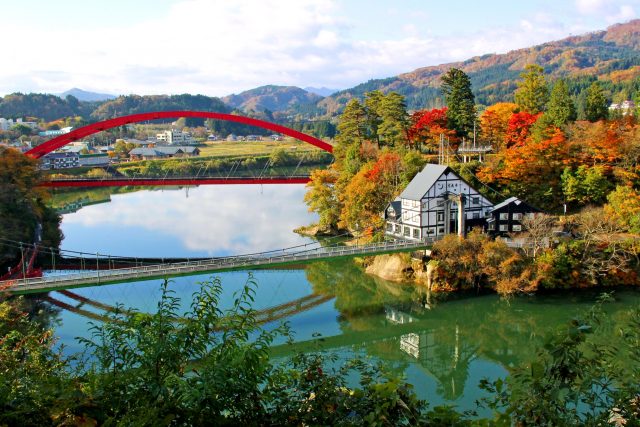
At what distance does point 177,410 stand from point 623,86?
5382 centimetres

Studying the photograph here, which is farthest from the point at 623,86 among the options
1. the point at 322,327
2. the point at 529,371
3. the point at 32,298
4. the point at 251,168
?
the point at 529,371

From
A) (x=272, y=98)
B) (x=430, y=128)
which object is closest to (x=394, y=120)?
(x=430, y=128)

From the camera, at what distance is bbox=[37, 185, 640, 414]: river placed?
423 inches

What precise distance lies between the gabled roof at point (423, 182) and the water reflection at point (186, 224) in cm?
588

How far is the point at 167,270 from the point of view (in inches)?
510

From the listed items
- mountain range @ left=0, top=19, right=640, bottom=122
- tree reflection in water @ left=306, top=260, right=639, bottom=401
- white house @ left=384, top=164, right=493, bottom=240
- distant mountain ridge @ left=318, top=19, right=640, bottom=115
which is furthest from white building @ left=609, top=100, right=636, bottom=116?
distant mountain ridge @ left=318, top=19, right=640, bottom=115

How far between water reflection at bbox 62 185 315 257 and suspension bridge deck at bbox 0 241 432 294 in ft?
19.0

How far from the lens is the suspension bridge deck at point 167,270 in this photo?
11.9 m

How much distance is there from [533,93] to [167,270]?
56.7ft

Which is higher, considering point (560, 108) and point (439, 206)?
point (560, 108)

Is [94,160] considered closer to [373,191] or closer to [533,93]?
[373,191]

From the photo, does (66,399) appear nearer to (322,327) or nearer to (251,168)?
(322,327)

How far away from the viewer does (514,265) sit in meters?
14.3

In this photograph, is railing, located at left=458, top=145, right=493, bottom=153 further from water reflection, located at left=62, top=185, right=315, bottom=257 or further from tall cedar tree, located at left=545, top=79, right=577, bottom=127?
water reflection, located at left=62, top=185, right=315, bottom=257
